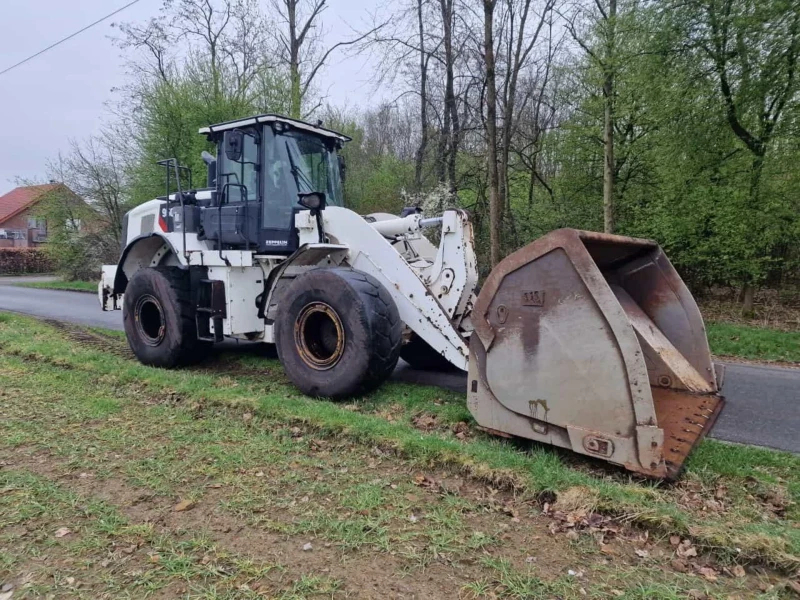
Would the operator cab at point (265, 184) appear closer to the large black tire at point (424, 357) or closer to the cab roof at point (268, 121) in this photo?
the cab roof at point (268, 121)

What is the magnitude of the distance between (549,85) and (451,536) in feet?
59.0

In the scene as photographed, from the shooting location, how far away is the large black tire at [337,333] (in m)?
4.64

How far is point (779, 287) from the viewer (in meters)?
12.3

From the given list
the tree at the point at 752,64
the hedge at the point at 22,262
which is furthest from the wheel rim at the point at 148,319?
the hedge at the point at 22,262

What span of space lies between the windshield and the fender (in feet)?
7.18

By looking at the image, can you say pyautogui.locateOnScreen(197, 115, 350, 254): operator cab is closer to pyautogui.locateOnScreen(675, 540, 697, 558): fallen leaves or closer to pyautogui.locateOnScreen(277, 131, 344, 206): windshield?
pyautogui.locateOnScreen(277, 131, 344, 206): windshield

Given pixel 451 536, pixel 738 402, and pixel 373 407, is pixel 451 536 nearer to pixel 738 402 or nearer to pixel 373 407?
pixel 373 407

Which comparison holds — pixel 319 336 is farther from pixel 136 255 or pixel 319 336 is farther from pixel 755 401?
pixel 755 401

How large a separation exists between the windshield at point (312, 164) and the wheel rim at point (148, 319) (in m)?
2.46

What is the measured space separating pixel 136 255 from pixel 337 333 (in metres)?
4.03

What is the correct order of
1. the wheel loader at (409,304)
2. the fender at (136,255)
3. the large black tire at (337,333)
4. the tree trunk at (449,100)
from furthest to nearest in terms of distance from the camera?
1. the tree trunk at (449,100)
2. the fender at (136,255)
3. the large black tire at (337,333)
4. the wheel loader at (409,304)

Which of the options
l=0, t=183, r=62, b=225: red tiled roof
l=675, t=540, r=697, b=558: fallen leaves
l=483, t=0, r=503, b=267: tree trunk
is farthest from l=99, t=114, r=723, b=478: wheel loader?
l=0, t=183, r=62, b=225: red tiled roof

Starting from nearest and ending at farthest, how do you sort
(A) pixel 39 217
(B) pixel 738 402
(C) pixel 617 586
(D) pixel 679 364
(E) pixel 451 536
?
1. (C) pixel 617 586
2. (E) pixel 451 536
3. (D) pixel 679 364
4. (B) pixel 738 402
5. (A) pixel 39 217

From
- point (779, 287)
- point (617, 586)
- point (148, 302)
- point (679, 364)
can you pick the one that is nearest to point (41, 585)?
point (617, 586)
